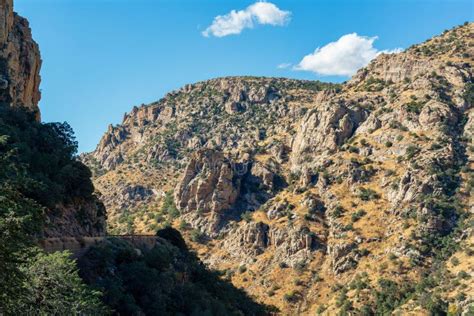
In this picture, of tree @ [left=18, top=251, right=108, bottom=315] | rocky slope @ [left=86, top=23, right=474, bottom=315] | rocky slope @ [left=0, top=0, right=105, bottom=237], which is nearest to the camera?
tree @ [left=18, top=251, right=108, bottom=315]

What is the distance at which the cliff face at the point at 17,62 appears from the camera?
196 feet

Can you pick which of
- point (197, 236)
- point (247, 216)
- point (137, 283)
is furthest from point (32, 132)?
point (247, 216)

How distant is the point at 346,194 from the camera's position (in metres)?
107

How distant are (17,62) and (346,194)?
228 feet

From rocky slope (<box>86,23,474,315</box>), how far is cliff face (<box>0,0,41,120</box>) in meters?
52.5

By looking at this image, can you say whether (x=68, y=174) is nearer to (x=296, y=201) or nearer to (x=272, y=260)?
(x=272, y=260)

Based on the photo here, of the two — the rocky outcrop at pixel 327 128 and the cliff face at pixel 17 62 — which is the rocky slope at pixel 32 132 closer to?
the cliff face at pixel 17 62

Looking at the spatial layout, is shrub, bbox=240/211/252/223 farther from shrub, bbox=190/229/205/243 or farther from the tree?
the tree

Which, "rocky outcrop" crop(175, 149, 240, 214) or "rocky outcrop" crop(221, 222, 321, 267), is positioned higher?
"rocky outcrop" crop(175, 149, 240, 214)

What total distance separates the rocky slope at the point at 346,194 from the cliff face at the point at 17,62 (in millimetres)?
52461

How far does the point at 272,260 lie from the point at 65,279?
8444cm

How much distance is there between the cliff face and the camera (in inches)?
2354

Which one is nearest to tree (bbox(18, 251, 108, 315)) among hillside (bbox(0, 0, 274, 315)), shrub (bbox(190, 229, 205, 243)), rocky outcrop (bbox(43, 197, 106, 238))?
hillside (bbox(0, 0, 274, 315))

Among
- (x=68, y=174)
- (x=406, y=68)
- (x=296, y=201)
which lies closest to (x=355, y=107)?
(x=406, y=68)
